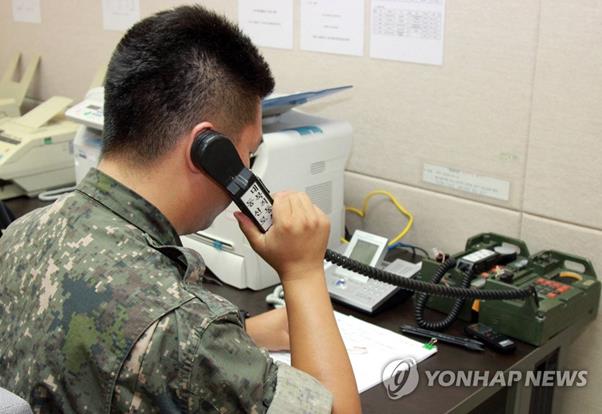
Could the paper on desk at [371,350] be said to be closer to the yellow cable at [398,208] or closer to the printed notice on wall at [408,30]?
the yellow cable at [398,208]

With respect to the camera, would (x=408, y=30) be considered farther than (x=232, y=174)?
Yes

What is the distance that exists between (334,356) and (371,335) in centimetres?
39

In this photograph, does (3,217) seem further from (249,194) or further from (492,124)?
(492,124)

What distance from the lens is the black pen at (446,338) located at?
1.39 meters

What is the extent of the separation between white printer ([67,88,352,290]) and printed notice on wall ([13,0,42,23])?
1608 millimetres

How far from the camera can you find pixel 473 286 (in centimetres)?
147

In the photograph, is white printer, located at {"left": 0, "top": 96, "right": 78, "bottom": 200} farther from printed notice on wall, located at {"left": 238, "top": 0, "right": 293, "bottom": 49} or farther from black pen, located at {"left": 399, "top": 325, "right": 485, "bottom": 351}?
black pen, located at {"left": 399, "top": 325, "right": 485, "bottom": 351}

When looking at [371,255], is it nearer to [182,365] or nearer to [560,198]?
[560,198]

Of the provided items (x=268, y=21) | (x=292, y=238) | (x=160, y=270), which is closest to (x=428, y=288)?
(x=292, y=238)

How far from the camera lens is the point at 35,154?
232 centimetres

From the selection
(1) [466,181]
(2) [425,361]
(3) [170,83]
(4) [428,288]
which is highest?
(3) [170,83]

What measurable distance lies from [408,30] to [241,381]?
115cm

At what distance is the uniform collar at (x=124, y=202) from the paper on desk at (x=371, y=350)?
16.1 inches

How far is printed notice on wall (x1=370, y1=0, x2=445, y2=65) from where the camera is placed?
1742 millimetres
